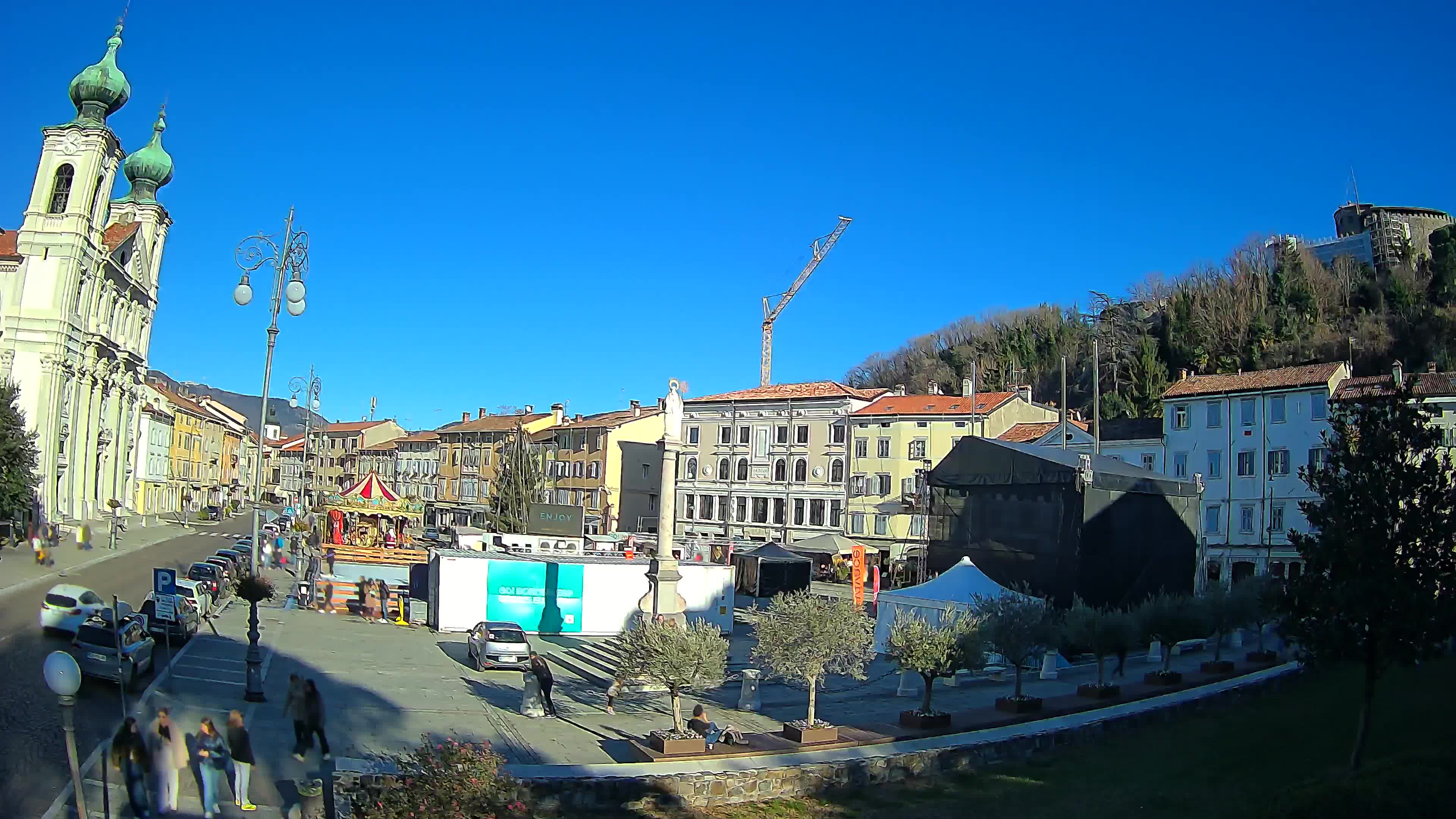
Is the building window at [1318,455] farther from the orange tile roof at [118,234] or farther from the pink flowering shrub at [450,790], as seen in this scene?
the orange tile roof at [118,234]

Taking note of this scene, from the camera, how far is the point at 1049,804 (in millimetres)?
14070

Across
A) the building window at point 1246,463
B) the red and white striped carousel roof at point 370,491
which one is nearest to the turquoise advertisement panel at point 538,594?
the red and white striped carousel roof at point 370,491

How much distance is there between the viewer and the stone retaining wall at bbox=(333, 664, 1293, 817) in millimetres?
13258

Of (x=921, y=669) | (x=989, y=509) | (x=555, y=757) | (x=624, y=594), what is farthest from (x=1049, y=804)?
(x=989, y=509)

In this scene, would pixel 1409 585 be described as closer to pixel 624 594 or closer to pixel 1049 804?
pixel 1049 804

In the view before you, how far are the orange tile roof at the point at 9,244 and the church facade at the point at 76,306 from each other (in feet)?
0.29

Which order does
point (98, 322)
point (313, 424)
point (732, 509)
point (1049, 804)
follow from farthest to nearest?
1. point (313, 424)
2. point (732, 509)
3. point (98, 322)
4. point (1049, 804)

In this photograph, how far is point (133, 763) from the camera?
10.9 meters

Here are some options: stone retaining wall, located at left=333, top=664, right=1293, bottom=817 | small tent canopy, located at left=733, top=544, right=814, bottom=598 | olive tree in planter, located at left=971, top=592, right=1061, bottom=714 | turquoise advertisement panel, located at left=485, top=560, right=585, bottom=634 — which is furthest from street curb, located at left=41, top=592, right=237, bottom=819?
small tent canopy, located at left=733, top=544, right=814, bottom=598

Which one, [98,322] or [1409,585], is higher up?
[98,322]

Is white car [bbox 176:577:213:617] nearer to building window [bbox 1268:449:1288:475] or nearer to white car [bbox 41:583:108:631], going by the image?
white car [bbox 41:583:108:631]

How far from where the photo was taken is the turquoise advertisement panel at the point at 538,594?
30.0m

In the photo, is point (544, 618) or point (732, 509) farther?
point (732, 509)

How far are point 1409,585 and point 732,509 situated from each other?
175ft
